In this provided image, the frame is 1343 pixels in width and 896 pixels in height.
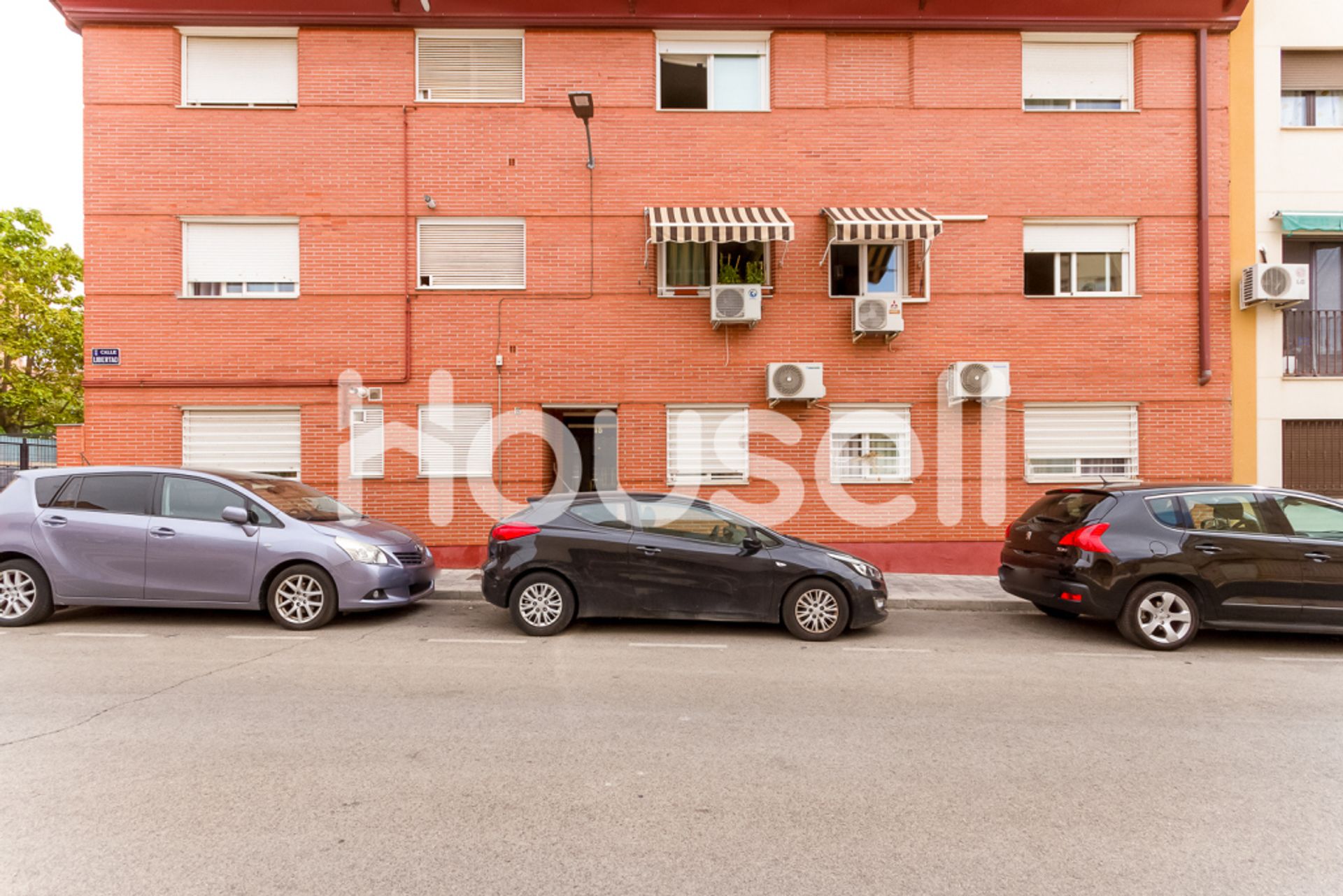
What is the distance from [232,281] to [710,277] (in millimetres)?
7422

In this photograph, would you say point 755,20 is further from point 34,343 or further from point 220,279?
point 34,343

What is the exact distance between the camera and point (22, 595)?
718 centimetres

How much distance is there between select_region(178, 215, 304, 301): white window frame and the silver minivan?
14.3ft

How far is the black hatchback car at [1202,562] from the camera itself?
21.8 feet

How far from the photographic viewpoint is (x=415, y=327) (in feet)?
35.6

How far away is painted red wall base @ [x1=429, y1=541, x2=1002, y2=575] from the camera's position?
10.8 meters

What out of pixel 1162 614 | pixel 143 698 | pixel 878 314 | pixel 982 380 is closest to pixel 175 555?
pixel 143 698

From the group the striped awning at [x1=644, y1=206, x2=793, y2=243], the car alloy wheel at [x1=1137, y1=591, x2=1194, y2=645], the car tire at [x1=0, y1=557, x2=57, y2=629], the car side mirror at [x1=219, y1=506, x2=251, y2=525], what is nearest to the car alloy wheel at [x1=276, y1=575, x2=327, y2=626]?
the car side mirror at [x1=219, y1=506, x2=251, y2=525]

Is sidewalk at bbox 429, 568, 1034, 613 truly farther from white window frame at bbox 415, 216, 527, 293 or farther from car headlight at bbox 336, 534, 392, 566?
white window frame at bbox 415, 216, 527, 293

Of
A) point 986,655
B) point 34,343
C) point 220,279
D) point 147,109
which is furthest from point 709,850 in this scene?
point 34,343

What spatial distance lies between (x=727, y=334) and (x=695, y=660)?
6019 millimetres

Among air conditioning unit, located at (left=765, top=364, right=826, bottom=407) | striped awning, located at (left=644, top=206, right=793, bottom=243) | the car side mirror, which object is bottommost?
the car side mirror

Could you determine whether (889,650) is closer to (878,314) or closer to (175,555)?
(878,314)

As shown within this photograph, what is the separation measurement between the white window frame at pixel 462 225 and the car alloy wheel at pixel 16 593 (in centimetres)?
596
